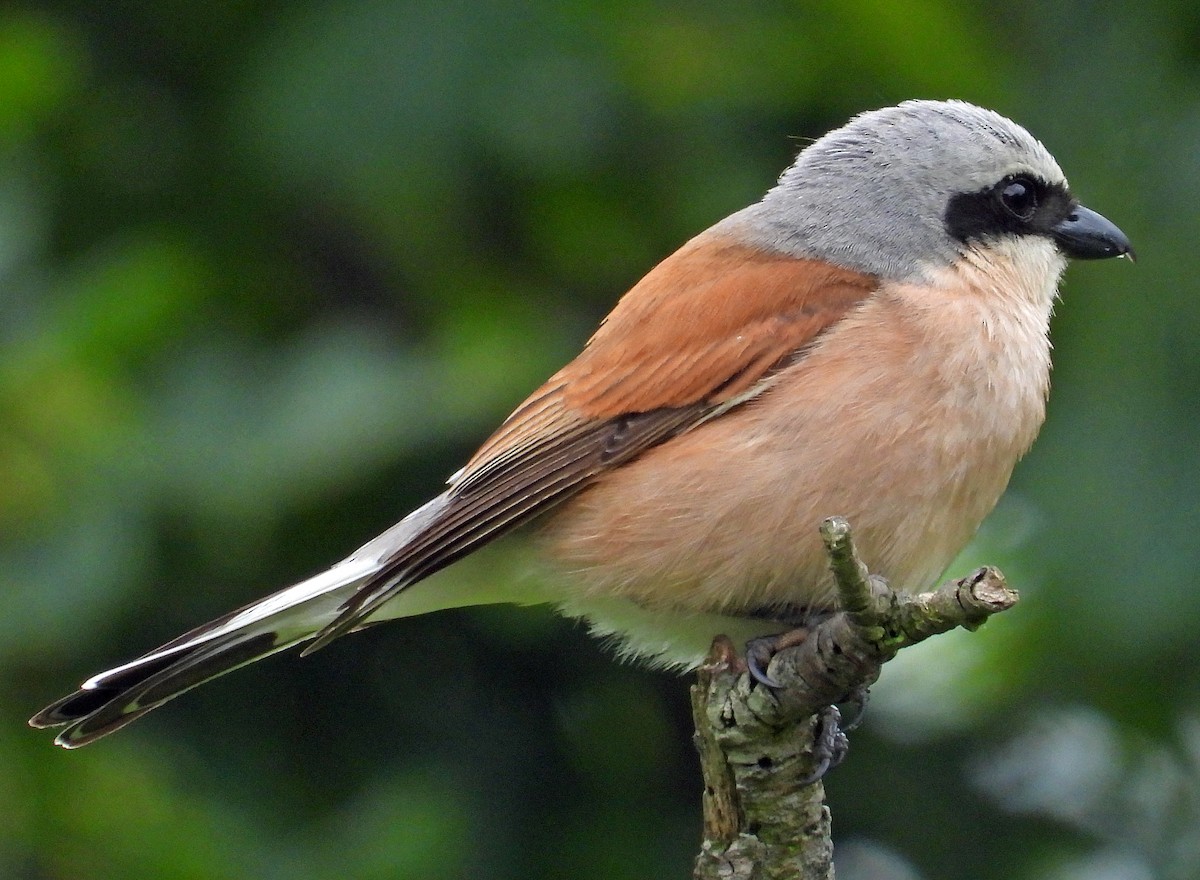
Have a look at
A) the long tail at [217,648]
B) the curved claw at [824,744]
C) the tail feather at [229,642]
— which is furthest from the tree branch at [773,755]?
the long tail at [217,648]

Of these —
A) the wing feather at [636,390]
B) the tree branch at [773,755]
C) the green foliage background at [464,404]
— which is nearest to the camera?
the tree branch at [773,755]

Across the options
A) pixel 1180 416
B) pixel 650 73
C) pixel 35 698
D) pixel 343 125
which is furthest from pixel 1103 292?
pixel 35 698

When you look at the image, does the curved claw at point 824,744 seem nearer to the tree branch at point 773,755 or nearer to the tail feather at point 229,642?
the tree branch at point 773,755

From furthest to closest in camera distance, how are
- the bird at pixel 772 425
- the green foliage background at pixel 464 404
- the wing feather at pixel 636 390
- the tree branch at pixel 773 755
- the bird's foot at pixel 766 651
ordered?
the green foliage background at pixel 464 404 → the wing feather at pixel 636 390 → the bird at pixel 772 425 → the bird's foot at pixel 766 651 → the tree branch at pixel 773 755

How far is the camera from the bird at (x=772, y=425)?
364 cm

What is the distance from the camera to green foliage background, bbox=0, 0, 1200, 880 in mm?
4094

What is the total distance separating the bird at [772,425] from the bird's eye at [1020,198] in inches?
0.5

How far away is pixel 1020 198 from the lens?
4.33m

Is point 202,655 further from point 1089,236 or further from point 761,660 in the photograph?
point 1089,236

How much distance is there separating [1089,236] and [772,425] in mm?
1201

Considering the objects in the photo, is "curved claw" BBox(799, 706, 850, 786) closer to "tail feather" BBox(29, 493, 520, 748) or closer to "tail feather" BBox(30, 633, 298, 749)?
"tail feather" BBox(29, 493, 520, 748)

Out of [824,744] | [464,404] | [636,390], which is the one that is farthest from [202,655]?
[824,744]

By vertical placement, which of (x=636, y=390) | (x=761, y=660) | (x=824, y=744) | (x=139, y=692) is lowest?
(x=824, y=744)

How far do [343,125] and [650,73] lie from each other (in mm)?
914
